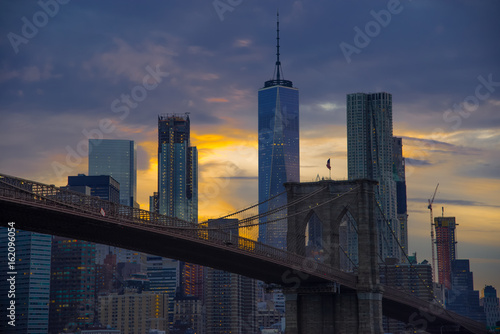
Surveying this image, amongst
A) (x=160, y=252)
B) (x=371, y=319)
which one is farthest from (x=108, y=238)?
(x=371, y=319)

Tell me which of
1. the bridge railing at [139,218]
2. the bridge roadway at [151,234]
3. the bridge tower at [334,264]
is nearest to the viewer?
the bridge railing at [139,218]

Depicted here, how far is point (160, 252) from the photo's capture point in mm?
75875

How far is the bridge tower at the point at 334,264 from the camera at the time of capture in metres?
84.6

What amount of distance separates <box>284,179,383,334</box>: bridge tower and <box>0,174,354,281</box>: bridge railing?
2178 mm

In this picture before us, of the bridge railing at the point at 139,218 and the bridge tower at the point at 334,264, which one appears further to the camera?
the bridge tower at the point at 334,264

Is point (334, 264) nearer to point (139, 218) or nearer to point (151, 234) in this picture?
point (151, 234)

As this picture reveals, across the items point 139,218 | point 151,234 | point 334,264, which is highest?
point 139,218

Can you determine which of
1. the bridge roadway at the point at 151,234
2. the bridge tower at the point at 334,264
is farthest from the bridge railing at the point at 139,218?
the bridge tower at the point at 334,264

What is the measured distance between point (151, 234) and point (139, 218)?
2.68m

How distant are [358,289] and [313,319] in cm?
506

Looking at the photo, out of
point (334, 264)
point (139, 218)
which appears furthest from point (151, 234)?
point (334, 264)

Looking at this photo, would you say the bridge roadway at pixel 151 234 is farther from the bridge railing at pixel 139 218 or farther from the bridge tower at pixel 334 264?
the bridge tower at pixel 334 264

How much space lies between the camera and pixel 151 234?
68188mm

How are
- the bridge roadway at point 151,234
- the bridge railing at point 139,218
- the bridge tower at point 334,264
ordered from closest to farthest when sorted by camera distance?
the bridge railing at point 139,218
the bridge roadway at point 151,234
the bridge tower at point 334,264
